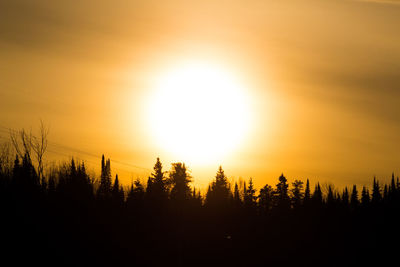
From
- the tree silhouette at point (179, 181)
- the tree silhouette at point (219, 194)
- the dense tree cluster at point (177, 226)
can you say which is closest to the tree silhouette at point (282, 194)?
the dense tree cluster at point (177, 226)

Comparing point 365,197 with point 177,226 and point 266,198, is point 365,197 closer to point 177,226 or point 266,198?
point 266,198

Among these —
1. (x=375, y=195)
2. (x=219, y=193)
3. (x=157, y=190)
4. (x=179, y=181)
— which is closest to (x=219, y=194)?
(x=219, y=193)

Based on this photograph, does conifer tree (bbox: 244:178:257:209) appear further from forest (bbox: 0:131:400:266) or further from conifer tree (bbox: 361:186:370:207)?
conifer tree (bbox: 361:186:370:207)

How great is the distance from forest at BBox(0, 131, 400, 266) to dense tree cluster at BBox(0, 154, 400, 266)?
0.15 m

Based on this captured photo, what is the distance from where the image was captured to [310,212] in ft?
342

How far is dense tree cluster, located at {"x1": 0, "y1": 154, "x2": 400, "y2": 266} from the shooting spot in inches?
2442

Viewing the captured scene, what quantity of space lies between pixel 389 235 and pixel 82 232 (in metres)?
59.6

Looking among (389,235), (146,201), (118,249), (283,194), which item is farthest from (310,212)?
(118,249)

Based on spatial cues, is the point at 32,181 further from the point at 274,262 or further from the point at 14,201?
the point at 274,262

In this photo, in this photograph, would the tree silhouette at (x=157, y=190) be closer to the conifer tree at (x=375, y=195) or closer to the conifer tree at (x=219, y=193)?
the conifer tree at (x=219, y=193)

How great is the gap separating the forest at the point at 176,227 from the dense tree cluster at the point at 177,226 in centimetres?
15

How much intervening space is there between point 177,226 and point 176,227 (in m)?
0.35

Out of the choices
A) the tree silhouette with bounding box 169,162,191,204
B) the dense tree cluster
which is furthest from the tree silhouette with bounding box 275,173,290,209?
the tree silhouette with bounding box 169,162,191,204

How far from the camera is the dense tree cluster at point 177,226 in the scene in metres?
62.0
